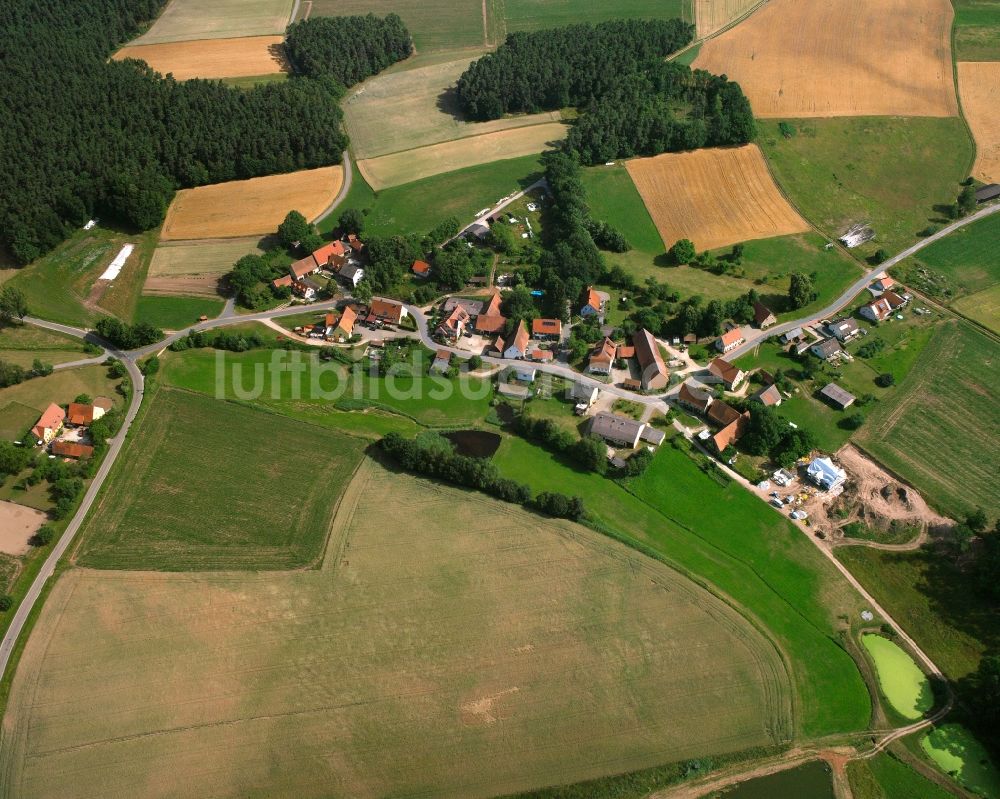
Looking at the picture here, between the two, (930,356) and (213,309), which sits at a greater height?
(213,309)

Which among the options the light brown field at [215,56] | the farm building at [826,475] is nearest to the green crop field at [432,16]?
the light brown field at [215,56]

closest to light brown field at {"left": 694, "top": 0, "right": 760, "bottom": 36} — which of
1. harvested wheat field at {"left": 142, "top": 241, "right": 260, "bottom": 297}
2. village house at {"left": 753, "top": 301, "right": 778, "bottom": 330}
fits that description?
village house at {"left": 753, "top": 301, "right": 778, "bottom": 330}

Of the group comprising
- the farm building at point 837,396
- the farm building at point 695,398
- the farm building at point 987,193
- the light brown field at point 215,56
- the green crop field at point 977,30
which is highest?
the light brown field at point 215,56

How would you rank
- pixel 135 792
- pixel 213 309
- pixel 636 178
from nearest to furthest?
pixel 135 792 < pixel 213 309 < pixel 636 178

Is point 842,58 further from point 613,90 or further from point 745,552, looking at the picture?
point 745,552

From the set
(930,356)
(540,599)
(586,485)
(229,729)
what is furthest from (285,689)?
(930,356)

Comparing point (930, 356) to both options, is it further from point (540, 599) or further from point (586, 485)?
point (540, 599)

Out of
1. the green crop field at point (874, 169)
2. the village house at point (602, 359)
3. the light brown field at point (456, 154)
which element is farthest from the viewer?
the light brown field at point (456, 154)

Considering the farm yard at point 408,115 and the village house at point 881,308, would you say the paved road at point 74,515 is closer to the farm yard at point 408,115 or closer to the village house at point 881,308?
the farm yard at point 408,115

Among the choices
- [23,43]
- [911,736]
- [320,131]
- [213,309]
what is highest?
[23,43]
